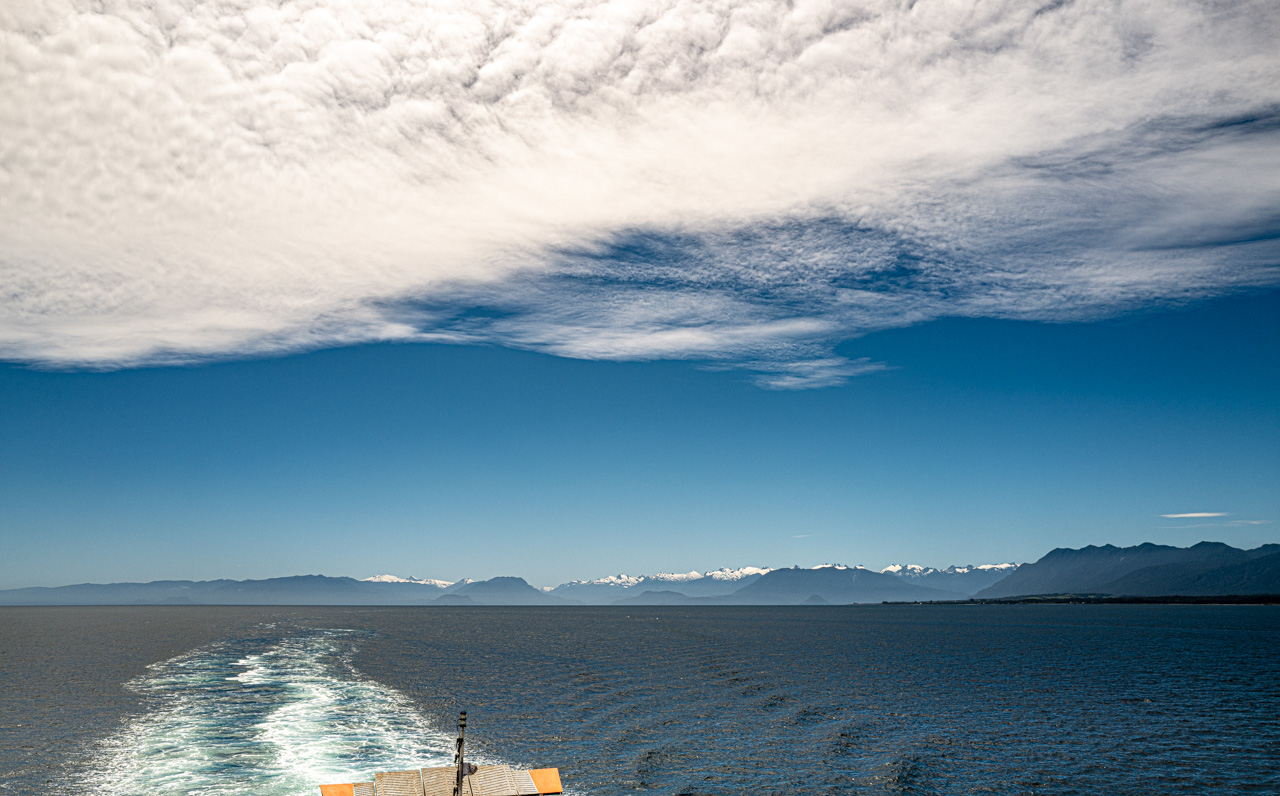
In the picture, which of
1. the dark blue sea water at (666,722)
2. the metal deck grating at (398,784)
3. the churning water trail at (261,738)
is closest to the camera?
the metal deck grating at (398,784)

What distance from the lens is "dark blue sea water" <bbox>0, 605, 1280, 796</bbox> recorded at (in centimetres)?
3750

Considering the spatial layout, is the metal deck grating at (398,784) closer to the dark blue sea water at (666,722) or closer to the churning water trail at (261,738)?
the churning water trail at (261,738)

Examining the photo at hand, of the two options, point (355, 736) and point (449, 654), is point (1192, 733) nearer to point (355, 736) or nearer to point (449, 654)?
point (355, 736)

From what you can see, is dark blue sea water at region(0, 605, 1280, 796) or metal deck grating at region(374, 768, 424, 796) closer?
metal deck grating at region(374, 768, 424, 796)

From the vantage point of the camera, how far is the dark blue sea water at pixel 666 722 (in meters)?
37.5

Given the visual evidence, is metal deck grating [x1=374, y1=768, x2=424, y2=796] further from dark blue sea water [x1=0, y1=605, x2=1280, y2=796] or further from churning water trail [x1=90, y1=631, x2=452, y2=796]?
dark blue sea water [x1=0, y1=605, x2=1280, y2=796]

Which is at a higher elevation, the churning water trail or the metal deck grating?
the metal deck grating

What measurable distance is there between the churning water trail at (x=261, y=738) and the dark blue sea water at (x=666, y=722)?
0.70 feet

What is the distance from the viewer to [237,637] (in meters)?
150

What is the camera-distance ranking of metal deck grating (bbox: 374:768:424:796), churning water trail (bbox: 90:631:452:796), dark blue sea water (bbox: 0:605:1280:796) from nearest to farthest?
1. metal deck grating (bbox: 374:768:424:796)
2. churning water trail (bbox: 90:631:452:796)
3. dark blue sea water (bbox: 0:605:1280:796)

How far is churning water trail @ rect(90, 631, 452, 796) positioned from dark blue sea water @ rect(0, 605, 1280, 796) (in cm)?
21

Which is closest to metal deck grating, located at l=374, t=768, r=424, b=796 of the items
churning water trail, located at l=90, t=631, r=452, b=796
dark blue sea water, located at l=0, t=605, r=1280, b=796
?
churning water trail, located at l=90, t=631, r=452, b=796

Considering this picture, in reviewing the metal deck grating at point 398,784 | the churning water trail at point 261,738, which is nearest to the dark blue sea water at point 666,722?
the churning water trail at point 261,738

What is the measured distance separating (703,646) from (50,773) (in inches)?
3970
